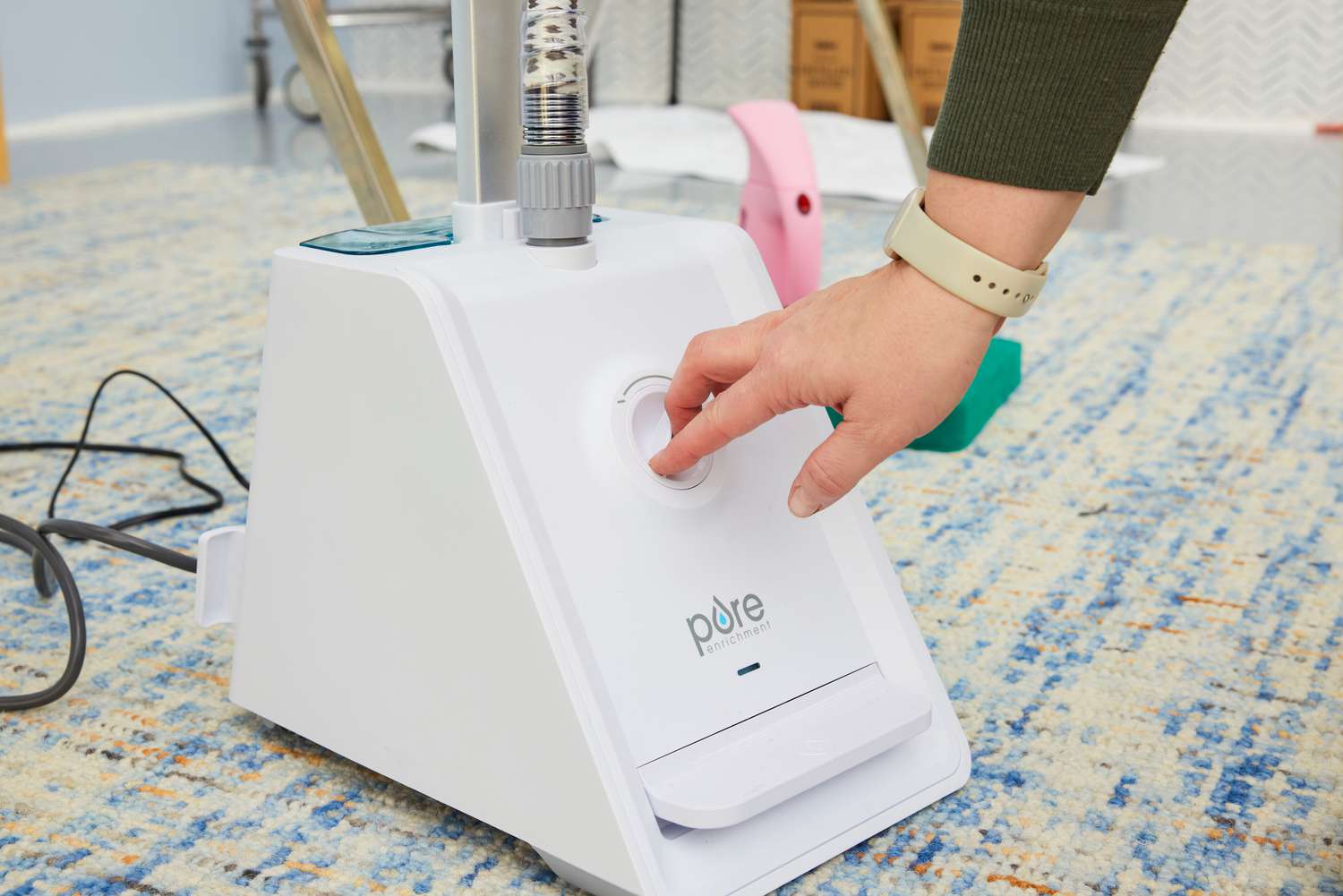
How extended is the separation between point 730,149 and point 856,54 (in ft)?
3.04

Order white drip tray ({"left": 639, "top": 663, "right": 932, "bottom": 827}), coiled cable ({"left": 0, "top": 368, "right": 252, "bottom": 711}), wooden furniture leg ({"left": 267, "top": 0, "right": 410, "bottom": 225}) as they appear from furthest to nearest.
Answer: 1. wooden furniture leg ({"left": 267, "top": 0, "right": 410, "bottom": 225})
2. coiled cable ({"left": 0, "top": 368, "right": 252, "bottom": 711})
3. white drip tray ({"left": 639, "top": 663, "right": 932, "bottom": 827})

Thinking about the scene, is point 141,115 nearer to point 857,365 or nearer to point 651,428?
point 651,428

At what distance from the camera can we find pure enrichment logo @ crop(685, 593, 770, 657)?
55cm

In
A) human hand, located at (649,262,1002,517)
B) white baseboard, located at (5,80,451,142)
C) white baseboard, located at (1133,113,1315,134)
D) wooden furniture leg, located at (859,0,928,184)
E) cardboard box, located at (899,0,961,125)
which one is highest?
human hand, located at (649,262,1002,517)

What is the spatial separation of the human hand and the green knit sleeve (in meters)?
0.05

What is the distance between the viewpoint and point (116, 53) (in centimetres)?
345

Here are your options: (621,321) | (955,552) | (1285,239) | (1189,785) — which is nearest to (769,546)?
(621,321)

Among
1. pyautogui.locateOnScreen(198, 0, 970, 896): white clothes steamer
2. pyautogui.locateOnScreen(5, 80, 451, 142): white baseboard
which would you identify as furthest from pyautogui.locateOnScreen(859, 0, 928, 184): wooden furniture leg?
pyautogui.locateOnScreen(5, 80, 451, 142): white baseboard

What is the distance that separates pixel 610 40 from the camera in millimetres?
3781

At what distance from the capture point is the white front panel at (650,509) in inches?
20.8

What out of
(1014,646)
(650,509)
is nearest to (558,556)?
(650,509)

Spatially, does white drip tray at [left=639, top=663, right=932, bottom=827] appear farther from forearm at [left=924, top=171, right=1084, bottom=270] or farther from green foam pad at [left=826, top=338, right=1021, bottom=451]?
green foam pad at [left=826, top=338, right=1021, bottom=451]

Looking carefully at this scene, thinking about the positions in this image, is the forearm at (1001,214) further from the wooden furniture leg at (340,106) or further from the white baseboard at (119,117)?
the white baseboard at (119,117)

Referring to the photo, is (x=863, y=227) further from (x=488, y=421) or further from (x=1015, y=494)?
(x=488, y=421)
